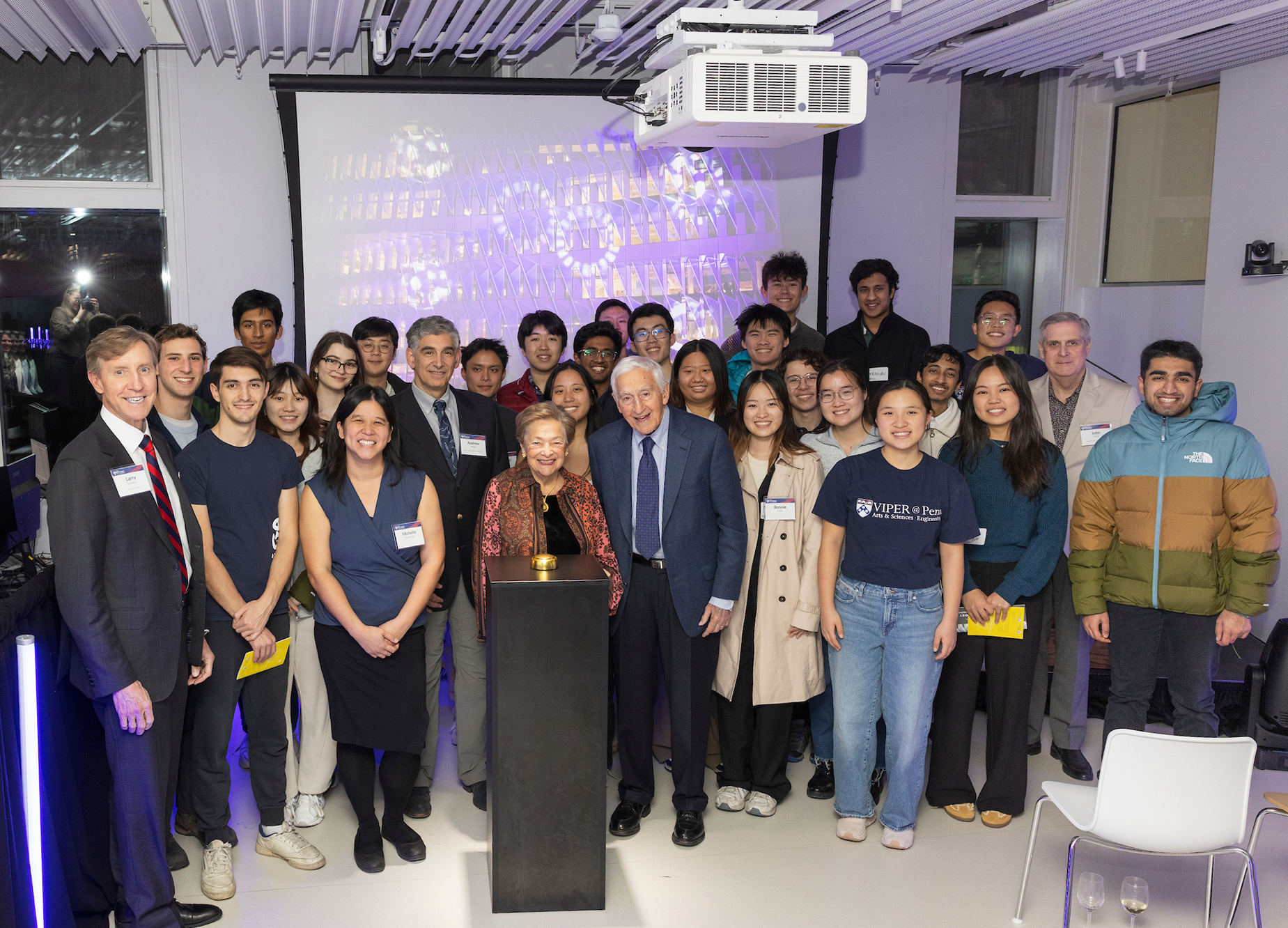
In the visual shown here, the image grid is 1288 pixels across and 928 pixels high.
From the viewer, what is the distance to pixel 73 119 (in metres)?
6.15

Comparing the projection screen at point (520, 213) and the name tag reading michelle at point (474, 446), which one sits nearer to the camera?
the name tag reading michelle at point (474, 446)

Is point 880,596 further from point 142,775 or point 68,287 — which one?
point 68,287

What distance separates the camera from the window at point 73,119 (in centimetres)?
603

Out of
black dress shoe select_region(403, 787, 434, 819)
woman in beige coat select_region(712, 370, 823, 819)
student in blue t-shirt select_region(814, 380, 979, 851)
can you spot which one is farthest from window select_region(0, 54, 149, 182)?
student in blue t-shirt select_region(814, 380, 979, 851)

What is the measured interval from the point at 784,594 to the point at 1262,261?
403 centimetres

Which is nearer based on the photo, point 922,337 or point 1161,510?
point 1161,510

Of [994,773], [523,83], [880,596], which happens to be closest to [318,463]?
[880,596]

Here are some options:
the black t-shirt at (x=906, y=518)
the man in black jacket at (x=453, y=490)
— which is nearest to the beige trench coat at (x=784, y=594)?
the black t-shirt at (x=906, y=518)

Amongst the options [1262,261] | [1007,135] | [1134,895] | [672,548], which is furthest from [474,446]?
[1007,135]

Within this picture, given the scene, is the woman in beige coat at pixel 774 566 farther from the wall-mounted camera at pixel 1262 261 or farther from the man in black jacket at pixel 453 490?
the wall-mounted camera at pixel 1262 261

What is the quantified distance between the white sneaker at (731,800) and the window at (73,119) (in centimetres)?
515

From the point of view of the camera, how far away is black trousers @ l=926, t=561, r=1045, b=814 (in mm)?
3604

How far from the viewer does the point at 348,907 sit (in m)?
3.14

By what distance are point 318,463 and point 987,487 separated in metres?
2.38
